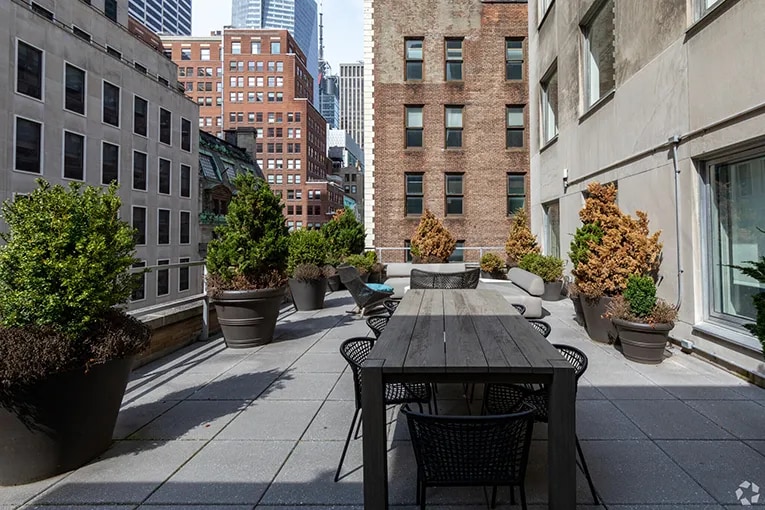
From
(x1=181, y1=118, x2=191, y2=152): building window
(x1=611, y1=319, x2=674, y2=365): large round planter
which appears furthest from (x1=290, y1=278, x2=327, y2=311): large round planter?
(x1=181, y1=118, x2=191, y2=152): building window

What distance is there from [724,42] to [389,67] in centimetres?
1447

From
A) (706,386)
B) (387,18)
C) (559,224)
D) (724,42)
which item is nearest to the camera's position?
(706,386)

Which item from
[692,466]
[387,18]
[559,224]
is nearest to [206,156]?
[387,18]

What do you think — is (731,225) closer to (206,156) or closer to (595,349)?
(595,349)

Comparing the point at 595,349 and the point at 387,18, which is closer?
the point at 595,349

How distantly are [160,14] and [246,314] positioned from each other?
222 m

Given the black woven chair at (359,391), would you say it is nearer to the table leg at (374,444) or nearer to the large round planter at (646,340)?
the table leg at (374,444)

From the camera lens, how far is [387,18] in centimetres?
1797

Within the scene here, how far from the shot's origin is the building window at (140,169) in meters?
36.7

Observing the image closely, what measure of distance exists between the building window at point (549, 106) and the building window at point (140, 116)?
118 ft

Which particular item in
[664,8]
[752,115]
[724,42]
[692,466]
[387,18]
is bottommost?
[692,466]

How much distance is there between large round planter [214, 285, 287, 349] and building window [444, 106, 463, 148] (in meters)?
13.5

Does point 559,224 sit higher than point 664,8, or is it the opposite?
point 664,8

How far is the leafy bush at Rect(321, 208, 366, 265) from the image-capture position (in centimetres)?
1499
